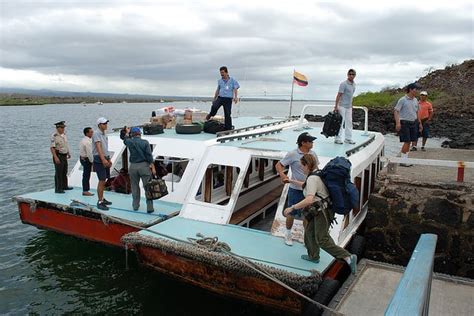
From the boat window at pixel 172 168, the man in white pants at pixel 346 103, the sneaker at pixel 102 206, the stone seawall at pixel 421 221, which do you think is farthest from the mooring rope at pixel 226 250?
the man in white pants at pixel 346 103

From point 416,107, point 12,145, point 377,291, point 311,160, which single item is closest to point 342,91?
point 416,107

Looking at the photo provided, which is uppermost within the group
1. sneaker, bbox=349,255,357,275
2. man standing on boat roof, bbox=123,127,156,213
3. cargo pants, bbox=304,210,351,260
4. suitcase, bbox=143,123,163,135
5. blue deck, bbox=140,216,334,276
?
suitcase, bbox=143,123,163,135

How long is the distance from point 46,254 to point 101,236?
213cm

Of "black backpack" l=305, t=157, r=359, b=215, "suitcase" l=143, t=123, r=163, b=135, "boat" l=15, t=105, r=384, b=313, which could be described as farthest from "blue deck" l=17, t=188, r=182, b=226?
"black backpack" l=305, t=157, r=359, b=215

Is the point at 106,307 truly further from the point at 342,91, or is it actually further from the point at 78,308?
the point at 342,91

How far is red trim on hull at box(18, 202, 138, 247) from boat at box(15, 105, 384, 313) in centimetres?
2

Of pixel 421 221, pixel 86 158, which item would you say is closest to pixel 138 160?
pixel 86 158

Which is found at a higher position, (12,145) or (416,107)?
(416,107)

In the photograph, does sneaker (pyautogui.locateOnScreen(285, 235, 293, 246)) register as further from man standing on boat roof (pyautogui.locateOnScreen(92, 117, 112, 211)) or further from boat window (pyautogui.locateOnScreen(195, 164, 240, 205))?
man standing on boat roof (pyautogui.locateOnScreen(92, 117, 112, 211))

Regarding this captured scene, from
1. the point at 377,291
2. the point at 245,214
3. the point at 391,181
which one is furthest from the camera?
the point at 245,214

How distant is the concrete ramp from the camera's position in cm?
579

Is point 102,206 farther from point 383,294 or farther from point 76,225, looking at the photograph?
point 383,294

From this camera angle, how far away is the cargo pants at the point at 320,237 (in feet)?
19.6

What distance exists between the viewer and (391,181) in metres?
8.55
